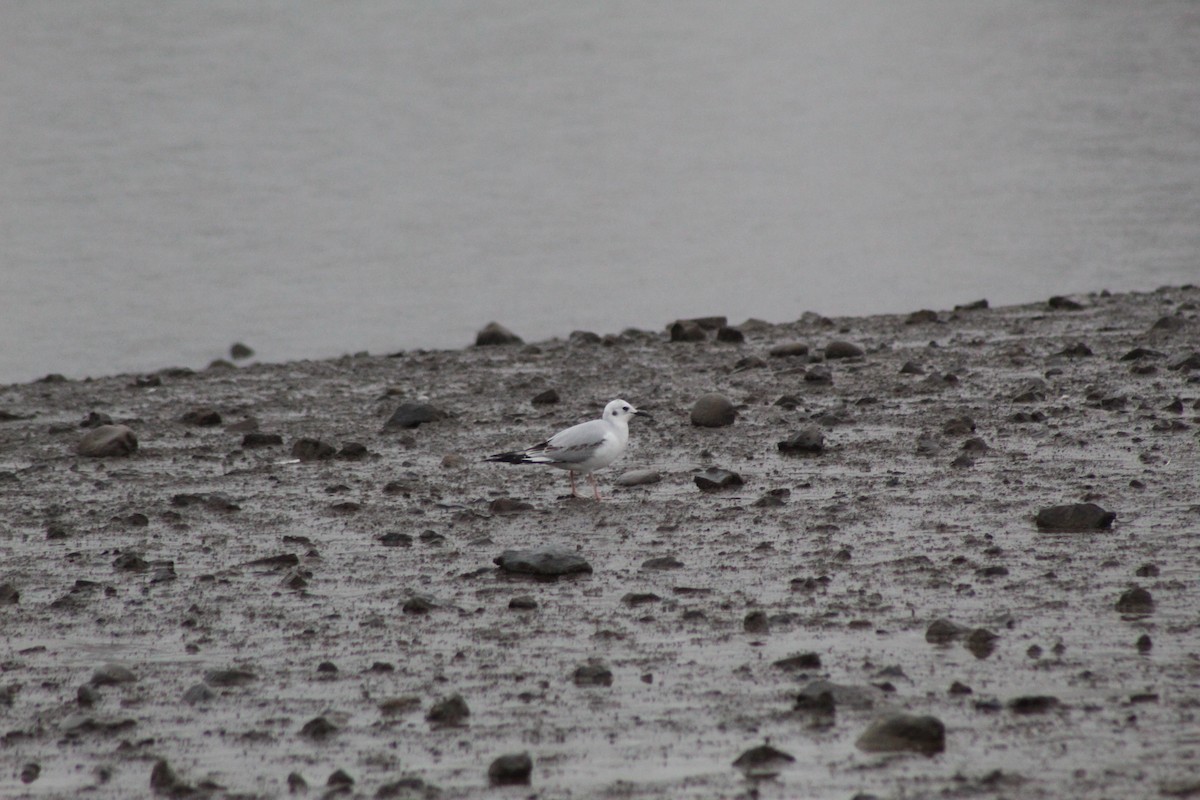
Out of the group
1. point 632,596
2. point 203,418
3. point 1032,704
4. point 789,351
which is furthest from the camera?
point 789,351

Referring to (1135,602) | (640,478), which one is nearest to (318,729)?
(1135,602)

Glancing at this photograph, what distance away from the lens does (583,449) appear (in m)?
10.1

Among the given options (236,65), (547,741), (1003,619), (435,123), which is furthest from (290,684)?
(236,65)

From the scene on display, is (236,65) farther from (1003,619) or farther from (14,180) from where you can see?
(1003,619)

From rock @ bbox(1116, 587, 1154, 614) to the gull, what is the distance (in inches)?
149

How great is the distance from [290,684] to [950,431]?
18.7 ft

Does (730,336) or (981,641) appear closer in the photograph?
(981,641)

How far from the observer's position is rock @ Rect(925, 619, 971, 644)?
6.81m

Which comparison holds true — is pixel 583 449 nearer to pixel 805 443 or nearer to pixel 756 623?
pixel 805 443

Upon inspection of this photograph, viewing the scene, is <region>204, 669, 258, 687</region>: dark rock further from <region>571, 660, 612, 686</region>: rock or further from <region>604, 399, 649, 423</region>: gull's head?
<region>604, 399, 649, 423</region>: gull's head

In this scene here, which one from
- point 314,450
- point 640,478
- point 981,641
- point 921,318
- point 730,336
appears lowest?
point 981,641

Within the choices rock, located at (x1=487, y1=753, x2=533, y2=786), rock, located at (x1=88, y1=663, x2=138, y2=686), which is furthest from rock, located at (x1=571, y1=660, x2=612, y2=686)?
rock, located at (x1=88, y1=663, x2=138, y2=686)

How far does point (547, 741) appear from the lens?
598cm

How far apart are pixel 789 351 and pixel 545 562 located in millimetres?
7246
